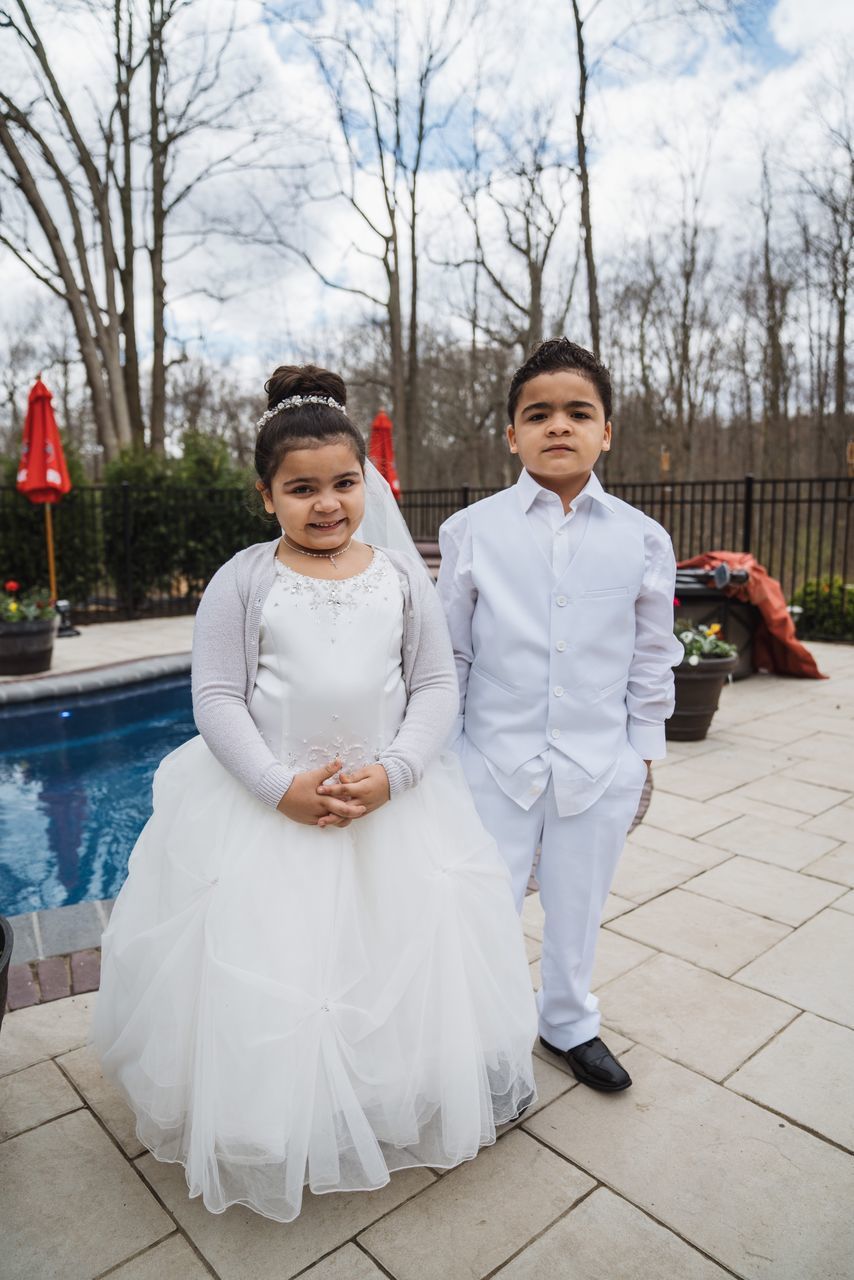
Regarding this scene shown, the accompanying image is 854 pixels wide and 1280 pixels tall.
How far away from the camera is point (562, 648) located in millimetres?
1957

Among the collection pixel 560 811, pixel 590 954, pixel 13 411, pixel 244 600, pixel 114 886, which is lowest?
pixel 114 886

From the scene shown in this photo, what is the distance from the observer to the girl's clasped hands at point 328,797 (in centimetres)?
170

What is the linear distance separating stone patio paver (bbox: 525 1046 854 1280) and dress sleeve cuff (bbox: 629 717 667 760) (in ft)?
2.78

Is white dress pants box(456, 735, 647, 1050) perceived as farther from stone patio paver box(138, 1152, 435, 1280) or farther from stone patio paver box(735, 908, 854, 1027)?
stone patio paver box(735, 908, 854, 1027)

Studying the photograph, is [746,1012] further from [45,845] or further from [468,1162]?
[45,845]

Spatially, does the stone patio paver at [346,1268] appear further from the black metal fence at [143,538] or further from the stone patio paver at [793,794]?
the black metal fence at [143,538]

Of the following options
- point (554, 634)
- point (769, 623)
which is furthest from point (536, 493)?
point (769, 623)

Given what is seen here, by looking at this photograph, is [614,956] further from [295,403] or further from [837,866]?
[295,403]

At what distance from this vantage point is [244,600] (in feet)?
6.02

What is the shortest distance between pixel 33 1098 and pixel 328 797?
1.19 meters

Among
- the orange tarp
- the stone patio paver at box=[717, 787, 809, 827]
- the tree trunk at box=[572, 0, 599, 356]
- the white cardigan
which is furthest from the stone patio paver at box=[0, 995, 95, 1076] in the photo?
the tree trunk at box=[572, 0, 599, 356]

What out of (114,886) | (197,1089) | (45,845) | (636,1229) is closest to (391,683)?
(197,1089)

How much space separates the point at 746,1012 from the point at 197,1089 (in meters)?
1.61

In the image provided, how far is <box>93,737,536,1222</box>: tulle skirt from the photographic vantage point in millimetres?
1630
